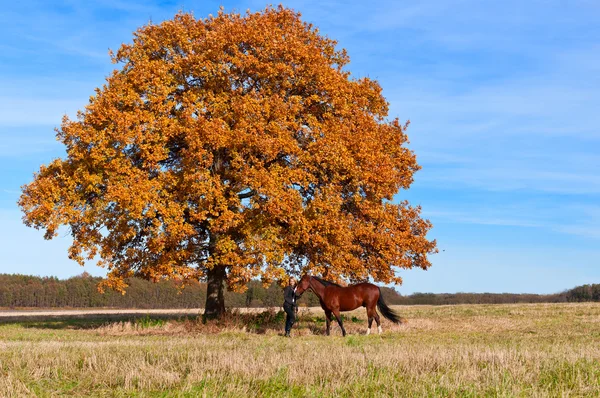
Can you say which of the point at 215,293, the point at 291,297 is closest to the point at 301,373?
the point at 291,297

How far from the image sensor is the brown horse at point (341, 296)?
24.1 m

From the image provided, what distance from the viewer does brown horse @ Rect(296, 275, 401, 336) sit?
24.1m

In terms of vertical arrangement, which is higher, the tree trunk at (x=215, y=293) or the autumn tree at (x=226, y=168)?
the autumn tree at (x=226, y=168)

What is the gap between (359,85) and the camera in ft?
98.2

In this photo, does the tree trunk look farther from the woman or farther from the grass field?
the grass field

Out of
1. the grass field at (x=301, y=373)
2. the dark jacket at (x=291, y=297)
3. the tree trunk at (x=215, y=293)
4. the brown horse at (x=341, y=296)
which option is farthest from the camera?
the tree trunk at (x=215, y=293)

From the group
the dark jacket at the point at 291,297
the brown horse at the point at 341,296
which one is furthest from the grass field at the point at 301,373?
the brown horse at the point at 341,296

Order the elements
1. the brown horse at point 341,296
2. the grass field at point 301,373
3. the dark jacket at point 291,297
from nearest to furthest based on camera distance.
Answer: the grass field at point 301,373 → the dark jacket at point 291,297 → the brown horse at point 341,296

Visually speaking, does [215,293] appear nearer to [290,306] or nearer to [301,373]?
[290,306]

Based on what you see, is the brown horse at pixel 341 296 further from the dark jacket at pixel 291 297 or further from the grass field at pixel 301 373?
the grass field at pixel 301 373

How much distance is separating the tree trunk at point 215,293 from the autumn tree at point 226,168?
0.13 meters

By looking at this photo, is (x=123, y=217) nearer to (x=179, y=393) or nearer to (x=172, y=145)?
(x=172, y=145)

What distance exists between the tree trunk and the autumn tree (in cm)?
13

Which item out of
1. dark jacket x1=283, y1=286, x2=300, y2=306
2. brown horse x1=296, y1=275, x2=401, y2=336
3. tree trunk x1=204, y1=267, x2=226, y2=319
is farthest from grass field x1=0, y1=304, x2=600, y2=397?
tree trunk x1=204, y1=267, x2=226, y2=319
